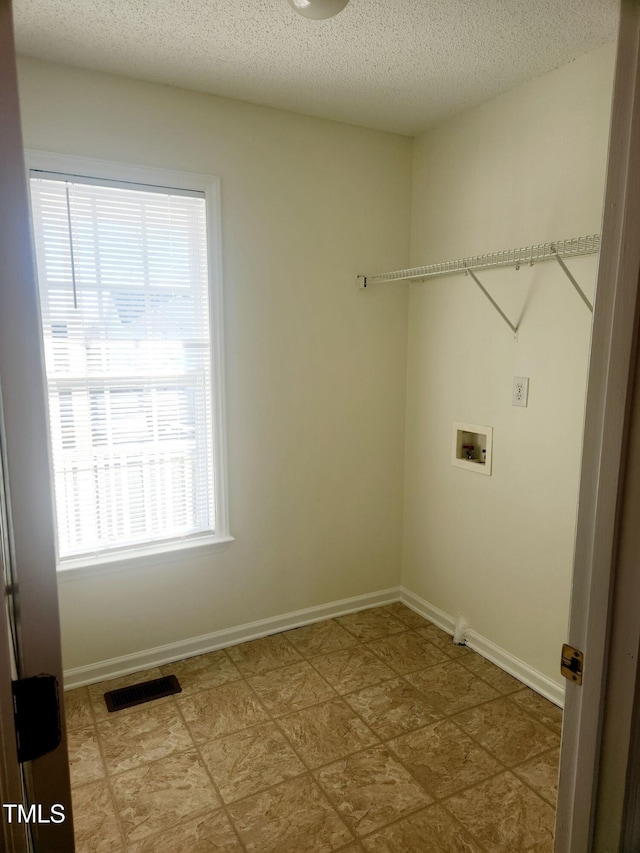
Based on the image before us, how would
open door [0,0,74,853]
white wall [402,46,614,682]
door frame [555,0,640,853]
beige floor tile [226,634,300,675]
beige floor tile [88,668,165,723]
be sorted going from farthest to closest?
1. beige floor tile [226,634,300,675]
2. beige floor tile [88,668,165,723]
3. white wall [402,46,614,682]
4. door frame [555,0,640,853]
5. open door [0,0,74,853]

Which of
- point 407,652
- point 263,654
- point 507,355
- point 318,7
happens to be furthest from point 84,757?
point 318,7

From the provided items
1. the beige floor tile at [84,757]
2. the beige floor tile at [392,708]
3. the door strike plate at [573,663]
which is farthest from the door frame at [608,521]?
the beige floor tile at [84,757]

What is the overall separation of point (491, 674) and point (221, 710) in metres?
1.27

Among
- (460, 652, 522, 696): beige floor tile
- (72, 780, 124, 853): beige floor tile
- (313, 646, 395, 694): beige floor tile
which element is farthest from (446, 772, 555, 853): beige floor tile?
(72, 780, 124, 853): beige floor tile

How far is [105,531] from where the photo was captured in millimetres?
2502

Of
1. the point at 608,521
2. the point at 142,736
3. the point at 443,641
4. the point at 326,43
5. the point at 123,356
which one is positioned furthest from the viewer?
the point at 443,641

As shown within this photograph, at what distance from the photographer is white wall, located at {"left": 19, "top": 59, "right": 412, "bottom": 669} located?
242 cm

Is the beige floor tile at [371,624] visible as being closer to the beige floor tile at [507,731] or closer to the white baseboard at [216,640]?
the white baseboard at [216,640]

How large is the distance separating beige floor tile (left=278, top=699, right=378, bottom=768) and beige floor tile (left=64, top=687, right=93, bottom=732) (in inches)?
32.1

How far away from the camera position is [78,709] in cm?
235

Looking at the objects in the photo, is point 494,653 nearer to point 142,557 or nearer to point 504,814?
point 504,814

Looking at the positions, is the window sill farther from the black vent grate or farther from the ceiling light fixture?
the ceiling light fixture

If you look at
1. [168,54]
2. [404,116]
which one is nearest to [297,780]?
[168,54]

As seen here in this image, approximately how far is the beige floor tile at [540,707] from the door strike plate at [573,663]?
1.59m
